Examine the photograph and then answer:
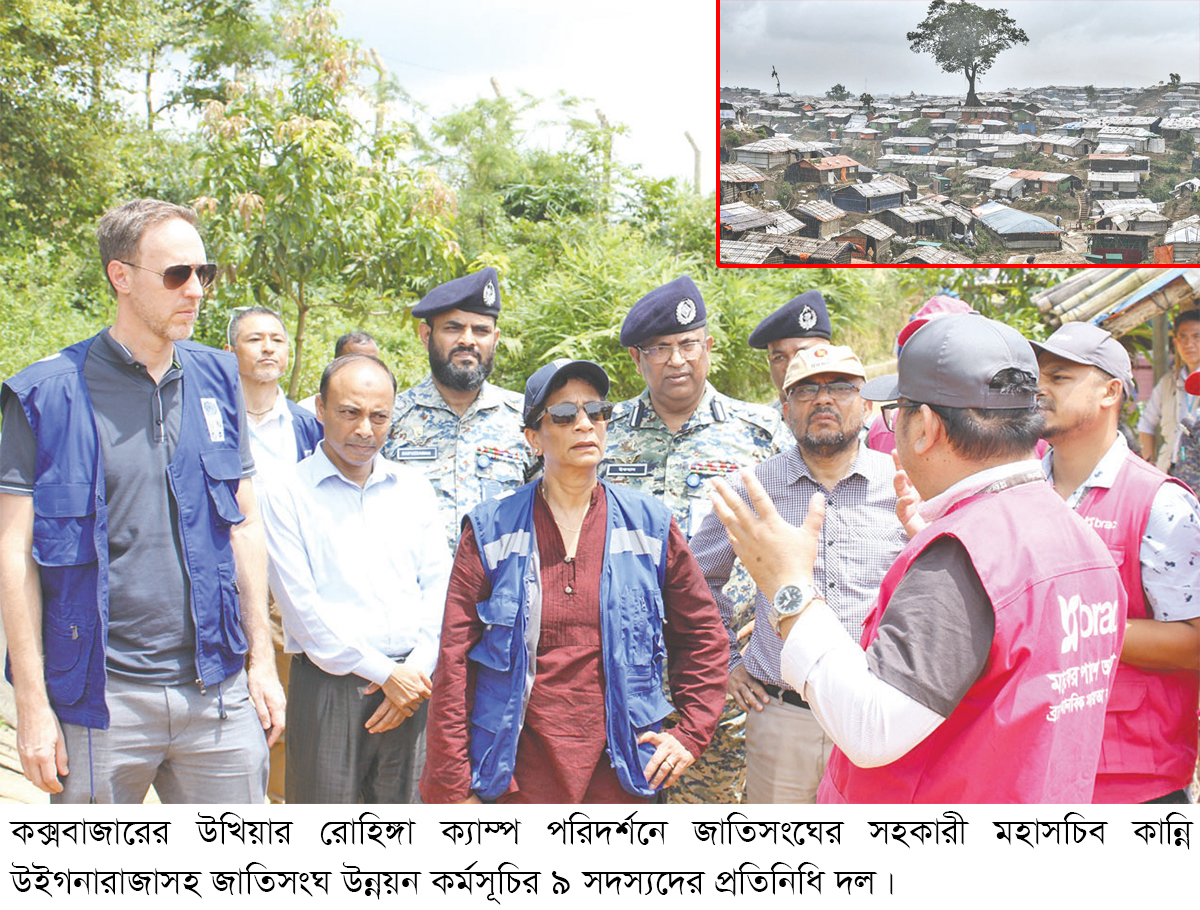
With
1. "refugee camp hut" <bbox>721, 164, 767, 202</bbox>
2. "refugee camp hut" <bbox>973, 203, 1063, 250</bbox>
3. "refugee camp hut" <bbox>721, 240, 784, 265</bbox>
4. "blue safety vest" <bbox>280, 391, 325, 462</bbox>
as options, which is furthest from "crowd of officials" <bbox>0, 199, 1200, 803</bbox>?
"refugee camp hut" <bbox>973, 203, 1063, 250</bbox>

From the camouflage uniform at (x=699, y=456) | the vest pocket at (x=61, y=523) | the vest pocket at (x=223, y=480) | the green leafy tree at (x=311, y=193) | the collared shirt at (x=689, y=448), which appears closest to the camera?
the vest pocket at (x=61, y=523)

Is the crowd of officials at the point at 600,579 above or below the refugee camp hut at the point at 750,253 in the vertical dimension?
below

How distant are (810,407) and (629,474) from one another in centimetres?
75

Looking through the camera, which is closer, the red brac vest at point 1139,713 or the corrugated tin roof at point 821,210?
the red brac vest at point 1139,713

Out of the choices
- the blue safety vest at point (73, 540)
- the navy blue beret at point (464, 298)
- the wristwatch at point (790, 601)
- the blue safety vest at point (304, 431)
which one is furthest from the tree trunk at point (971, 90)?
the blue safety vest at point (73, 540)

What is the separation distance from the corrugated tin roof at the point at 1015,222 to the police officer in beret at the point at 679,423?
3.94 feet

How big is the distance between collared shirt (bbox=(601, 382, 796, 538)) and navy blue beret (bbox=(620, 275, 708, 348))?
0.25 meters

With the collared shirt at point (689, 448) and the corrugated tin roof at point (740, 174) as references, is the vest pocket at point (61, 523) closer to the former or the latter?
the collared shirt at point (689, 448)

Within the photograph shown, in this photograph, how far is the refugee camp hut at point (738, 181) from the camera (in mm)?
4277

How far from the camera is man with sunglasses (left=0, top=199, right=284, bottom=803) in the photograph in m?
Result: 2.53

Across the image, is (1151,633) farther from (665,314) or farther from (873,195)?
(873,195)

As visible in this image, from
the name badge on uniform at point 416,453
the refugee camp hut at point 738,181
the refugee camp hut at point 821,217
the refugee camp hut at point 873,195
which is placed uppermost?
the refugee camp hut at point 738,181

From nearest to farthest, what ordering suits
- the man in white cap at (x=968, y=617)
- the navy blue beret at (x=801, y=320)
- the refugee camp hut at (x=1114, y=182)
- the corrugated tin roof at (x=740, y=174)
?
the man in white cap at (x=968, y=617), the refugee camp hut at (x=1114, y=182), the corrugated tin roof at (x=740, y=174), the navy blue beret at (x=801, y=320)

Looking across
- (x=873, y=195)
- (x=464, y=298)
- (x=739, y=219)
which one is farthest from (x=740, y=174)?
(x=464, y=298)
